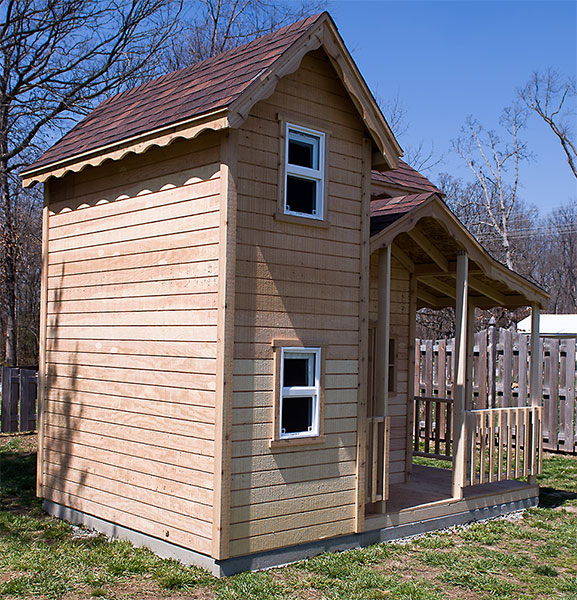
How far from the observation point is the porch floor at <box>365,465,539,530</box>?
26.9ft

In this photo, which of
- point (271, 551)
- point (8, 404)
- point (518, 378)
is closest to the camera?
point (271, 551)

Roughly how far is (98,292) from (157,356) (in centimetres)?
147

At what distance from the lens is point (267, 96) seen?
22.0ft

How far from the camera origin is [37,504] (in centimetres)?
925

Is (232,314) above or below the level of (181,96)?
below

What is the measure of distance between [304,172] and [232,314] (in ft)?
5.89

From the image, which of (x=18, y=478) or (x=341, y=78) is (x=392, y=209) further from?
(x=18, y=478)

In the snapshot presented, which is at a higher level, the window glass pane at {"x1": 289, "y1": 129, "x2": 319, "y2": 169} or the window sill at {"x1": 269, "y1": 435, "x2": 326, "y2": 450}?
the window glass pane at {"x1": 289, "y1": 129, "x2": 319, "y2": 169}

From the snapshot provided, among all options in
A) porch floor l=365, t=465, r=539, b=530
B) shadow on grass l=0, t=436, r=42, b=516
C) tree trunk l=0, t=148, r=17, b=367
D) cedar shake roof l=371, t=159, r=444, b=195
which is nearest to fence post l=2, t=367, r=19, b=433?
shadow on grass l=0, t=436, r=42, b=516

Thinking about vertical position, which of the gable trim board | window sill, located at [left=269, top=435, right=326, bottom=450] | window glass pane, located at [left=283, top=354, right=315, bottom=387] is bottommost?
window sill, located at [left=269, top=435, right=326, bottom=450]

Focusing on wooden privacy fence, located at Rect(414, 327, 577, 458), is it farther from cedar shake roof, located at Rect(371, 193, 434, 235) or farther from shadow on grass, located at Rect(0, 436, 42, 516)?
shadow on grass, located at Rect(0, 436, 42, 516)

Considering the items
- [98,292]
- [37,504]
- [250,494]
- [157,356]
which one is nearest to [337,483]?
[250,494]

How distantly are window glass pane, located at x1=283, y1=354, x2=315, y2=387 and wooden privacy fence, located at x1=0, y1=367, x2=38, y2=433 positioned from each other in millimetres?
8192

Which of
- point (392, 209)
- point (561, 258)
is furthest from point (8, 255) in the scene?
point (561, 258)
